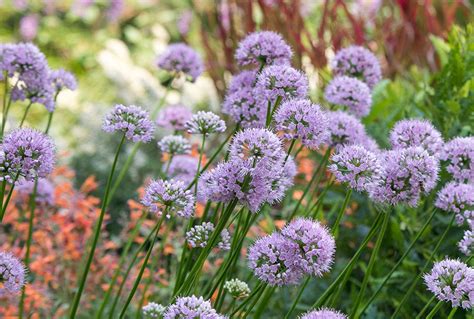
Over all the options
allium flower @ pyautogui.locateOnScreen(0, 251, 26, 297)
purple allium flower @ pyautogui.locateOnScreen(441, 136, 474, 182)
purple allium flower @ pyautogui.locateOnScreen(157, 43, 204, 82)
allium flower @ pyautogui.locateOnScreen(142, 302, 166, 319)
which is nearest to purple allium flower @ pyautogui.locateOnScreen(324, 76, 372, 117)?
purple allium flower @ pyautogui.locateOnScreen(441, 136, 474, 182)

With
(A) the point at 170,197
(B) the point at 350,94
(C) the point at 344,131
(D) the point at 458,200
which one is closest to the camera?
(A) the point at 170,197

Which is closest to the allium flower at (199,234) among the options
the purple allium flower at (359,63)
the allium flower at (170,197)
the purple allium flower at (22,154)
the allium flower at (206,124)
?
the allium flower at (170,197)

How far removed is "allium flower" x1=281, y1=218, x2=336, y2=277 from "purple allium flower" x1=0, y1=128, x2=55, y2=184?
494 millimetres

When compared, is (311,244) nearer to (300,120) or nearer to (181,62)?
(300,120)

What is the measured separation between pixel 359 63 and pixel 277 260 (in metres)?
0.96

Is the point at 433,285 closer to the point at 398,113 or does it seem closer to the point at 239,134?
the point at 239,134

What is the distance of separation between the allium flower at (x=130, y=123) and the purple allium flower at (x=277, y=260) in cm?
36

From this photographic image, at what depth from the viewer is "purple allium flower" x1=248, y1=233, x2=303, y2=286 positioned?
4.35ft

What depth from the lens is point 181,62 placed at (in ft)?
7.14

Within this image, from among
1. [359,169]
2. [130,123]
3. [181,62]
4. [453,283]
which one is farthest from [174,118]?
[453,283]

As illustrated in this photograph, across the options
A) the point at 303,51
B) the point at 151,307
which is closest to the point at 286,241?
the point at 151,307

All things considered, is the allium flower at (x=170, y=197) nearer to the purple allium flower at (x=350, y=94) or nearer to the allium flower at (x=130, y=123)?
the allium flower at (x=130, y=123)

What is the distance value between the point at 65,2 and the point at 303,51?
4621 millimetres

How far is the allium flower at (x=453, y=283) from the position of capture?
137 cm
